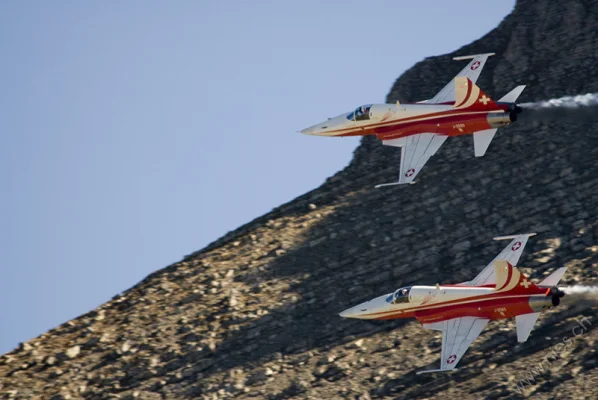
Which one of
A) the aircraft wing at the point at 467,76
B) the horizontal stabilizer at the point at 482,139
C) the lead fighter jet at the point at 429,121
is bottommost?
the horizontal stabilizer at the point at 482,139

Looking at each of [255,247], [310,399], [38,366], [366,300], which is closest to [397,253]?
[366,300]

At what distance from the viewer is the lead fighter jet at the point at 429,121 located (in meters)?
58.3

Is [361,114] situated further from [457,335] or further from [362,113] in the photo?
[457,335]

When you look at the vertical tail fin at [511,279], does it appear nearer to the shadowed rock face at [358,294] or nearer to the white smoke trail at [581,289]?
the shadowed rock face at [358,294]

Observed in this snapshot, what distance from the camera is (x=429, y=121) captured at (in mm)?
60625

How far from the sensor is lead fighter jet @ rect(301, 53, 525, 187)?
58344 millimetres

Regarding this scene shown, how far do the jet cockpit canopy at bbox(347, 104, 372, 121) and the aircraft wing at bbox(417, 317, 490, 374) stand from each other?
12370 mm

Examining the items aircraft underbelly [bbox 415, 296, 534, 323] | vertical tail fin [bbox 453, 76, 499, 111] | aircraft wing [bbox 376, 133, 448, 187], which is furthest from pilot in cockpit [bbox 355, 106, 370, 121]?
aircraft underbelly [bbox 415, 296, 534, 323]

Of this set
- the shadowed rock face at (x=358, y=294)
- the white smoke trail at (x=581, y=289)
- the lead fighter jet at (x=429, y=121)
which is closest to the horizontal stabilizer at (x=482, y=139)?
the lead fighter jet at (x=429, y=121)

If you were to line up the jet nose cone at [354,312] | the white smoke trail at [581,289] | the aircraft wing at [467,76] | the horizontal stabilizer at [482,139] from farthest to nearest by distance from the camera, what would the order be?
the aircraft wing at [467,76] → the white smoke trail at [581,289] → the horizontal stabilizer at [482,139] → the jet nose cone at [354,312]

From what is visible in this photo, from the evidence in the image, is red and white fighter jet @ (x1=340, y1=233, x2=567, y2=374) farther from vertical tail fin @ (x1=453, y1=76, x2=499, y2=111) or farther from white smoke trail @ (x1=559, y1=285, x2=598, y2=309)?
vertical tail fin @ (x1=453, y1=76, x2=499, y2=111)

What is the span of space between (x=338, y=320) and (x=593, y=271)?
12.9 meters

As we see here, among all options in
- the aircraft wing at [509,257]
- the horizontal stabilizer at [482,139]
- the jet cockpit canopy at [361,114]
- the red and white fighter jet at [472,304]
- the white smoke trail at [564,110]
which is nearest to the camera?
the red and white fighter jet at [472,304]

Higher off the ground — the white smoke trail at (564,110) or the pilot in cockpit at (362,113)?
Answer: the pilot in cockpit at (362,113)
